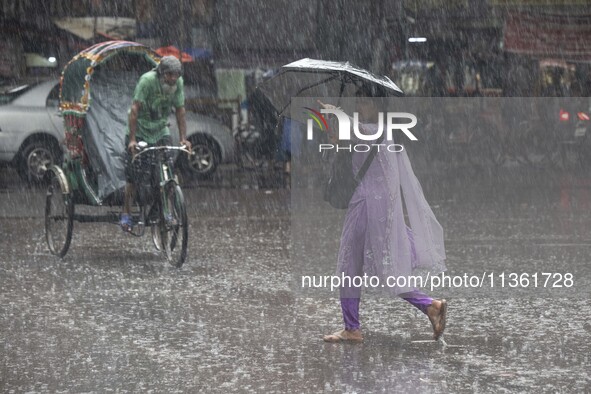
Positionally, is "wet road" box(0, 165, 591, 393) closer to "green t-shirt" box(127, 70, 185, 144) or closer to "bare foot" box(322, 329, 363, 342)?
"bare foot" box(322, 329, 363, 342)

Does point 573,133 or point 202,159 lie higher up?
point 573,133

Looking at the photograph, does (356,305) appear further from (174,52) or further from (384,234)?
(174,52)

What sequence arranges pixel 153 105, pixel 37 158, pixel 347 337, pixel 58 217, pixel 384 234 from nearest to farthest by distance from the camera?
pixel 384 234, pixel 347 337, pixel 153 105, pixel 58 217, pixel 37 158

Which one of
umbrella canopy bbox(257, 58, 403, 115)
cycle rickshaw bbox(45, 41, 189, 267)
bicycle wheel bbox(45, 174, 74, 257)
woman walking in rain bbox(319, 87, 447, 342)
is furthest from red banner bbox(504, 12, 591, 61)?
woman walking in rain bbox(319, 87, 447, 342)

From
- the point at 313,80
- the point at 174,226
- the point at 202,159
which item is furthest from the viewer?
the point at 202,159

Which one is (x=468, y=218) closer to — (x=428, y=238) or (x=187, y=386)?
(x=428, y=238)

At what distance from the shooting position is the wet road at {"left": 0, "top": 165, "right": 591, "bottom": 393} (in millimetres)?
6938

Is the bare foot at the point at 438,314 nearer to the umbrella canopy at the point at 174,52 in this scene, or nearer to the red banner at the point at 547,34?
the umbrella canopy at the point at 174,52

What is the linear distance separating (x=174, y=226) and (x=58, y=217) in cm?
144

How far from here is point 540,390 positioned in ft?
21.8

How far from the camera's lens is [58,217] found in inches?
466

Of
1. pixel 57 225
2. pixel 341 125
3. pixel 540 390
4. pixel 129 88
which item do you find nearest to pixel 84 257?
pixel 57 225

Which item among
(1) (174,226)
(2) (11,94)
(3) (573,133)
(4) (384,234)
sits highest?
(2) (11,94)

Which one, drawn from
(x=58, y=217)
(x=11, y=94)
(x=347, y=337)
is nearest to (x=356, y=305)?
(x=347, y=337)
